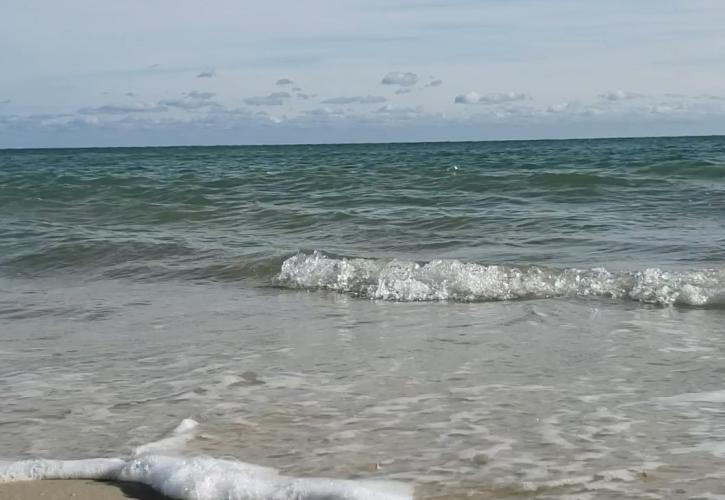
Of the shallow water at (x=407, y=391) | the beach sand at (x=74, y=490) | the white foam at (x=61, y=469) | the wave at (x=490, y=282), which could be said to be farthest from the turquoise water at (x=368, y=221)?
the beach sand at (x=74, y=490)

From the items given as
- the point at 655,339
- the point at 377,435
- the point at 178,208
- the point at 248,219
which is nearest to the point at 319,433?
the point at 377,435

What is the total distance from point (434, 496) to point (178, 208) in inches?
496

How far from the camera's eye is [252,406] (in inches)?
185

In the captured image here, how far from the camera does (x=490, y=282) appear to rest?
26.8 ft

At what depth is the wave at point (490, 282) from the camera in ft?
24.7

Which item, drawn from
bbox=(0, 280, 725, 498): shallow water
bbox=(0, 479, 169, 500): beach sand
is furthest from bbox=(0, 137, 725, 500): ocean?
bbox=(0, 479, 169, 500): beach sand

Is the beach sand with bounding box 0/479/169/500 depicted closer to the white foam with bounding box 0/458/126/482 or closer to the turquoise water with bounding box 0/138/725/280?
the white foam with bounding box 0/458/126/482

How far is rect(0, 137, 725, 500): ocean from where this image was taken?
3.88 metres

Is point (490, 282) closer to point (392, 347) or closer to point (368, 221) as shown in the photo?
point (392, 347)

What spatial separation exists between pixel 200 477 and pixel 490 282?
192 inches

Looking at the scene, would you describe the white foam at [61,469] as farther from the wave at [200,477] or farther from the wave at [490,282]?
the wave at [490,282]

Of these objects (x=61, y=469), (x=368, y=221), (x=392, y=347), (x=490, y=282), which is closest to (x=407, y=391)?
(x=392, y=347)

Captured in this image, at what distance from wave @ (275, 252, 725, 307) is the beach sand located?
4539mm

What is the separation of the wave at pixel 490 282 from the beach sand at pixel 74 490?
4.54 m
